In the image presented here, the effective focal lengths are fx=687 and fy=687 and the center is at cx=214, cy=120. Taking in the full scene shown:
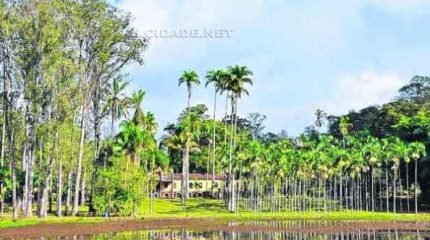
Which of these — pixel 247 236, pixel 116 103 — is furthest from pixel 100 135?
pixel 247 236

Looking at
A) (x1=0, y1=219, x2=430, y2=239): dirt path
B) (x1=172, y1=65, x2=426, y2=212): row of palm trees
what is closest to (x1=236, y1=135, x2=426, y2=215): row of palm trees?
(x1=172, y1=65, x2=426, y2=212): row of palm trees

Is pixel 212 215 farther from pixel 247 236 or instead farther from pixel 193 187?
pixel 193 187

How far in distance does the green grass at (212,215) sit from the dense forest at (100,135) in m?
3.22

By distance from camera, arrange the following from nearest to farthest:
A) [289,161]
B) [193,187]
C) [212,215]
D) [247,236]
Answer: [247,236] → [212,215] → [289,161] → [193,187]

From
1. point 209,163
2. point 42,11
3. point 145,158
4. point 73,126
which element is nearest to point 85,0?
point 42,11

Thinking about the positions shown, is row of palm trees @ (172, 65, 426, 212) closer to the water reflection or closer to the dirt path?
the dirt path

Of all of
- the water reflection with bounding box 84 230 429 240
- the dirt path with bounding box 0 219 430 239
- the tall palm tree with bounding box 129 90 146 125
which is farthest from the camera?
the tall palm tree with bounding box 129 90 146 125

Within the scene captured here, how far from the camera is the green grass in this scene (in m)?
65.4

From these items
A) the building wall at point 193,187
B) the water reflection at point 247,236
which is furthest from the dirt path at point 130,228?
the building wall at point 193,187

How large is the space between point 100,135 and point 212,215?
59.6 feet

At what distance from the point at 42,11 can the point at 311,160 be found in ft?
172

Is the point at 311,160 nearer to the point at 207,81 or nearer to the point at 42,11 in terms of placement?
the point at 207,81

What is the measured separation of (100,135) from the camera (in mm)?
88562

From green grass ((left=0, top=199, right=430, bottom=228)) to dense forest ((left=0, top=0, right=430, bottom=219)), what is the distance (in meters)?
3.22
